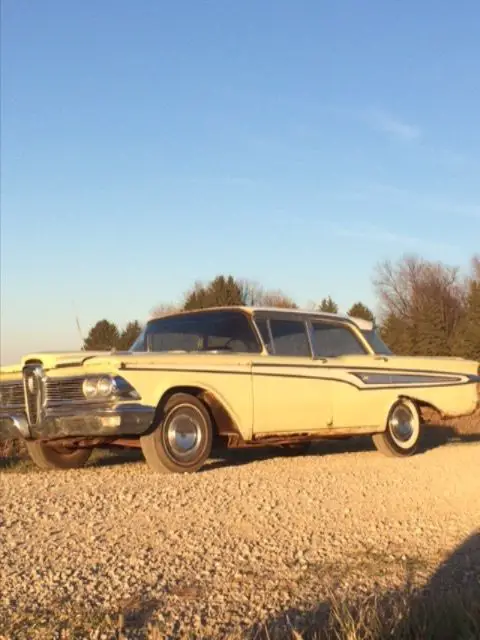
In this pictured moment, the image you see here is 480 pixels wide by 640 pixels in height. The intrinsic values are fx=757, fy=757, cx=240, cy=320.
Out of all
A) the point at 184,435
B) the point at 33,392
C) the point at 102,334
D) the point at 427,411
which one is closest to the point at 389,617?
the point at 184,435

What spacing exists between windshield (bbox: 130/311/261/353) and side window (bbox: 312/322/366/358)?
1.02 meters

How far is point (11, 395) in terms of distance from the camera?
24.3ft

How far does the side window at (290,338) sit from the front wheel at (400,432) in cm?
142

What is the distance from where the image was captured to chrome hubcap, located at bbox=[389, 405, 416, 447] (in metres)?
9.17

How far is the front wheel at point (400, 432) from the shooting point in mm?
9070

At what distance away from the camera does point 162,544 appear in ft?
14.9

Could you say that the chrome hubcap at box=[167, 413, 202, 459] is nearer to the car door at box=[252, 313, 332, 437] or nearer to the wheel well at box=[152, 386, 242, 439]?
the wheel well at box=[152, 386, 242, 439]

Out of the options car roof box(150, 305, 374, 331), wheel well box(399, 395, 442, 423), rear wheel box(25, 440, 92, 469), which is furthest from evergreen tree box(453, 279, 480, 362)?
rear wheel box(25, 440, 92, 469)

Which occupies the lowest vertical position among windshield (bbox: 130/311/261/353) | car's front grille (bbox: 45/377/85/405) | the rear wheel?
the rear wheel

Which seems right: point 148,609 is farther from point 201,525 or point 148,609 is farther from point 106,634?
point 201,525

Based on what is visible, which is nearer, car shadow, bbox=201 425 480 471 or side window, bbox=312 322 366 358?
car shadow, bbox=201 425 480 471

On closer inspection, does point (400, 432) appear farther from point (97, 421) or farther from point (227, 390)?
point (97, 421)

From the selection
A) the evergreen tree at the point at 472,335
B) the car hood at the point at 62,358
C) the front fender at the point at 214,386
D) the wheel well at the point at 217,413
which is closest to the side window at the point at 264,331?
the front fender at the point at 214,386

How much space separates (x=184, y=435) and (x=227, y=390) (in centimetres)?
69
